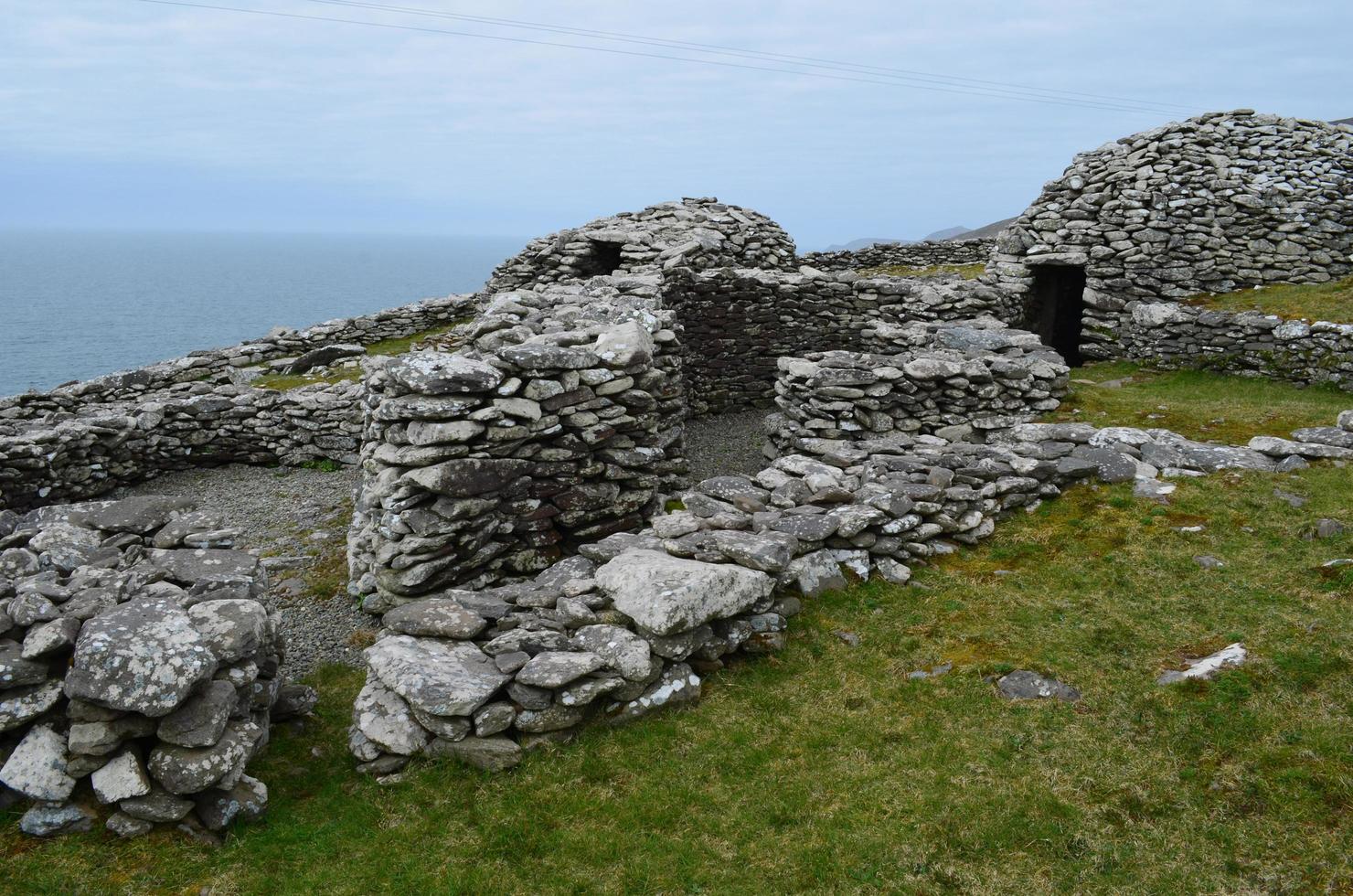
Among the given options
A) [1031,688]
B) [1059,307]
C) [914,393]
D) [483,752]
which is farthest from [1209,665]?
[1059,307]

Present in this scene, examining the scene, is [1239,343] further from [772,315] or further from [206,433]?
[206,433]

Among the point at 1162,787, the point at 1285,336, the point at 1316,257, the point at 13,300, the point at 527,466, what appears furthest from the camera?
the point at 13,300

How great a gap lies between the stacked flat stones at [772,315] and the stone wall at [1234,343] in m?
3.34

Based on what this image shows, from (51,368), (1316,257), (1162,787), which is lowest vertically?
(51,368)

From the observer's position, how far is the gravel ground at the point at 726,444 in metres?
17.5

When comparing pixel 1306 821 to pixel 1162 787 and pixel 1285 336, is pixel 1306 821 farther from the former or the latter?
pixel 1285 336

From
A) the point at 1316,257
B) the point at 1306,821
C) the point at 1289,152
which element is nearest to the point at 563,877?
the point at 1306,821

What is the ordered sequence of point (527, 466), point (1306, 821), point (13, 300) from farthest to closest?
1. point (13, 300)
2. point (527, 466)
3. point (1306, 821)

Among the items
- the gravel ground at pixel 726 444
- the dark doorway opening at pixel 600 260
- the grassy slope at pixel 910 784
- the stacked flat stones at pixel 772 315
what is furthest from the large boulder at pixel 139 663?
the dark doorway opening at pixel 600 260

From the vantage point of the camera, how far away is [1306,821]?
5625 mm

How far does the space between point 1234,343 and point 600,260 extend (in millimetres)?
17864

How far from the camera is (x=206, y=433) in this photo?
18641mm

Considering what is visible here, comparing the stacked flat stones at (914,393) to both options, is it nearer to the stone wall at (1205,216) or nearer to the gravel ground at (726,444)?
the gravel ground at (726,444)

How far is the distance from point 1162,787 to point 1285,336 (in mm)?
16172
